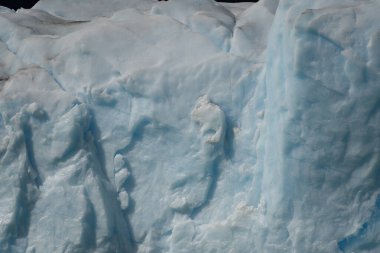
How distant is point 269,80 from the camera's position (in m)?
3.36

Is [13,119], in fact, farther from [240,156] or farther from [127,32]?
[240,156]

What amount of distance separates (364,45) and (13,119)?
75.2 inches

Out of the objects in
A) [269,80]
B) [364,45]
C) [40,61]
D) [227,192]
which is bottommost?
[227,192]

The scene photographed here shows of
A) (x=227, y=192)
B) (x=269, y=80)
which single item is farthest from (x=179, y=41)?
(x=227, y=192)

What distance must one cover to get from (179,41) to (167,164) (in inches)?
28.4

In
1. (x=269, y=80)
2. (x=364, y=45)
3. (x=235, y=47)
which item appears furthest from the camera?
(x=235, y=47)

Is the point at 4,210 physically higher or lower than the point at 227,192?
lower

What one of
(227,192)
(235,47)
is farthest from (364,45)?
(227,192)

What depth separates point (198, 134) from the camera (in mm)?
3484

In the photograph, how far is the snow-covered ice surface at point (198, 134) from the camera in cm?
309

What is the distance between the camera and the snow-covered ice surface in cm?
309

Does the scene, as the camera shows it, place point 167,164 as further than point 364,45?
A: Yes

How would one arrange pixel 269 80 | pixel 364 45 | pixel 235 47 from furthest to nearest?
pixel 235 47 < pixel 269 80 < pixel 364 45

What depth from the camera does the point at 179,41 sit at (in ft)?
12.1
